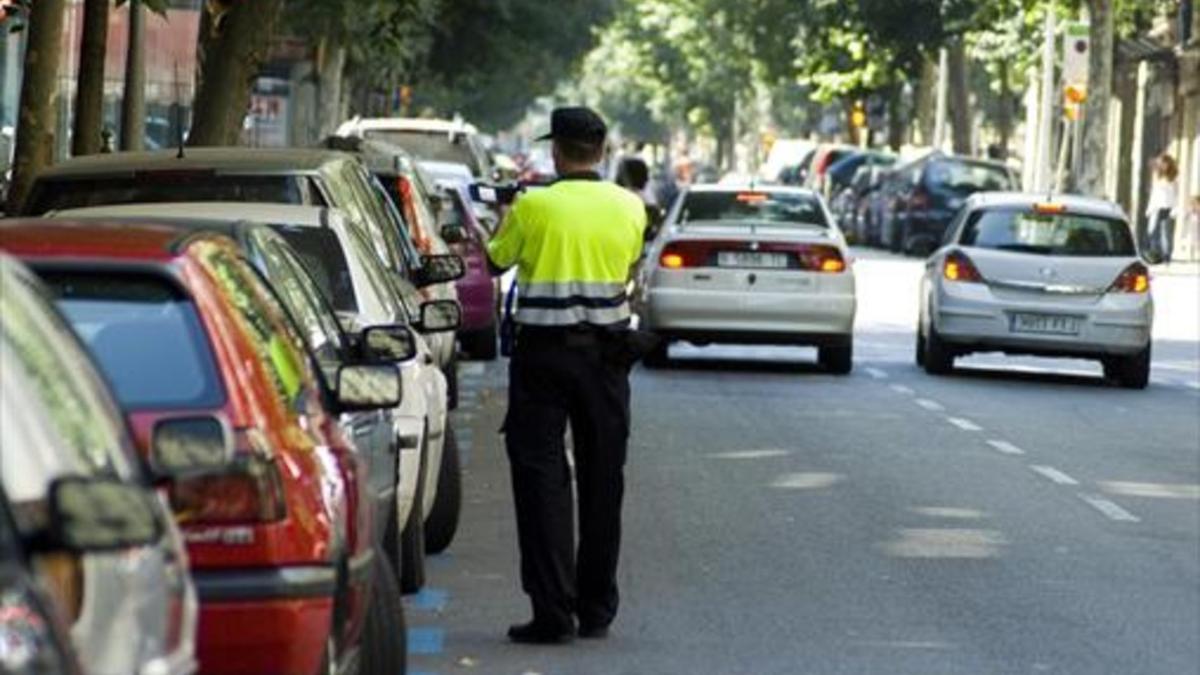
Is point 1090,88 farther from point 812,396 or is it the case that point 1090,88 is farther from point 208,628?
point 208,628

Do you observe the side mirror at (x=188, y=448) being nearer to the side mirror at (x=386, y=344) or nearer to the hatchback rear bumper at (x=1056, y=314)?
the side mirror at (x=386, y=344)

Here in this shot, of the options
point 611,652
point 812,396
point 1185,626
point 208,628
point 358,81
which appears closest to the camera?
point 208,628

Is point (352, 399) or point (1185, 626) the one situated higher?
point (352, 399)

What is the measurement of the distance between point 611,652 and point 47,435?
6284 mm

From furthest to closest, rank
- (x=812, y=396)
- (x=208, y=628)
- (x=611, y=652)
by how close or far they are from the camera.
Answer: (x=812, y=396), (x=611, y=652), (x=208, y=628)

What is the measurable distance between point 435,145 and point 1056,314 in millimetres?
11979

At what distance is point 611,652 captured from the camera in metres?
11.8

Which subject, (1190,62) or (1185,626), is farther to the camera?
(1190,62)

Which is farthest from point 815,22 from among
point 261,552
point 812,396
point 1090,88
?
point 261,552

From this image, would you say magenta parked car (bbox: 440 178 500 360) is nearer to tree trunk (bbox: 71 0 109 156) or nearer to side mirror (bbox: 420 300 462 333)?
tree trunk (bbox: 71 0 109 156)

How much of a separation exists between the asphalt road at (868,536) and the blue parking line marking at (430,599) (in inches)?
1.2

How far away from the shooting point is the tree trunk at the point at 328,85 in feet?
172

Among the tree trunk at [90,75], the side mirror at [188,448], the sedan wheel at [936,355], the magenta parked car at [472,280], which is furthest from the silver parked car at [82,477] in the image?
the sedan wheel at [936,355]

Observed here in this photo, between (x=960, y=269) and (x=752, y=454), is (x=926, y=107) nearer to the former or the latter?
(x=960, y=269)
